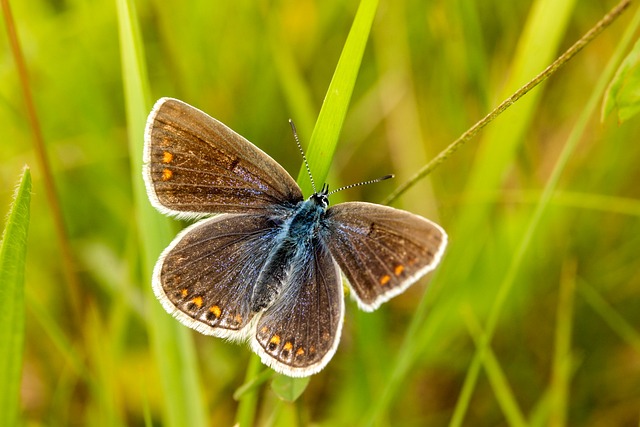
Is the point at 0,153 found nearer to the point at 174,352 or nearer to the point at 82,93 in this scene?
the point at 82,93

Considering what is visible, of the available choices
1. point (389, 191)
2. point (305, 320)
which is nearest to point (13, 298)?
point (305, 320)

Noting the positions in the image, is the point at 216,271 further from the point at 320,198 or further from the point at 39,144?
the point at 39,144

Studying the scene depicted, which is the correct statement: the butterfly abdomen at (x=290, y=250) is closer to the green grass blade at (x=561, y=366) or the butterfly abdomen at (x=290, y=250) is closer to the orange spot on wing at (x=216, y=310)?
the orange spot on wing at (x=216, y=310)

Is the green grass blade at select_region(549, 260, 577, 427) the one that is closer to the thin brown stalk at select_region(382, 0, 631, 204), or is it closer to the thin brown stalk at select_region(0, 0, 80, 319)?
the thin brown stalk at select_region(382, 0, 631, 204)

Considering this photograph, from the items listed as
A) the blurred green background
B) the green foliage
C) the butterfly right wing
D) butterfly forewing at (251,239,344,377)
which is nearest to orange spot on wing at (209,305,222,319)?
the butterfly right wing

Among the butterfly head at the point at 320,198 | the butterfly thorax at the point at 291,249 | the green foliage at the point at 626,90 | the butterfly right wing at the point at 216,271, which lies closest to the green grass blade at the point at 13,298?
the butterfly right wing at the point at 216,271
